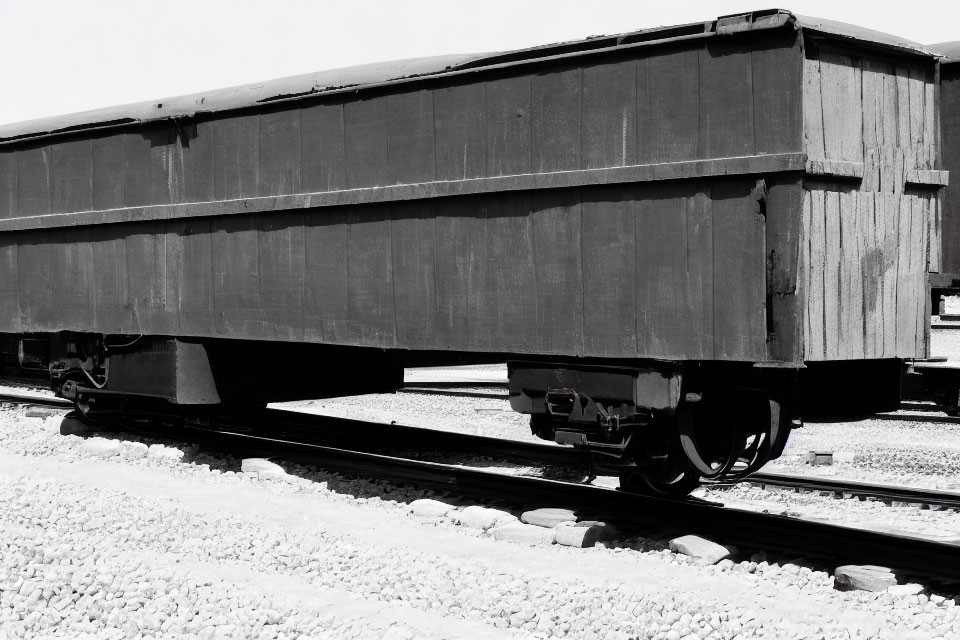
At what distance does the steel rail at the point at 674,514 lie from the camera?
630 cm

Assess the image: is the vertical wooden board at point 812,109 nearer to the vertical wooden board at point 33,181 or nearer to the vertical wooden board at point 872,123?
the vertical wooden board at point 872,123

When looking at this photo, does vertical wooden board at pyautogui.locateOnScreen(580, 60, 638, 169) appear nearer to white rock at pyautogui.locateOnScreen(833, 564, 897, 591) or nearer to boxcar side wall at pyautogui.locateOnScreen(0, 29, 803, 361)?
boxcar side wall at pyautogui.locateOnScreen(0, 29, 803, 361)

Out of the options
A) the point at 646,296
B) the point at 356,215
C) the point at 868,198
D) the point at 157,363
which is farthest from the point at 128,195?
the point at 868,198

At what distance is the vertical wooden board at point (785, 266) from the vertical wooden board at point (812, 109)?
0.98 feet

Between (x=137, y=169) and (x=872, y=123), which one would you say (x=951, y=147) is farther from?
(x=137, y=169)

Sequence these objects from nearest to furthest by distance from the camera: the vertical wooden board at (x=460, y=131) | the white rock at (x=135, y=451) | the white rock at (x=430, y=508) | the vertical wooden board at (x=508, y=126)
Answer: the vertical wooden board at (x=508, y=126)
the vertical wooden board at (x=460, y=131)
the white rock at (x=430, y=508)
the white rock at (x=135, y=451)

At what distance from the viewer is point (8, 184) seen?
40.5 feet

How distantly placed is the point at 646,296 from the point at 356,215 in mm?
2808

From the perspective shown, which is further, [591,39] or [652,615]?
[591,39]

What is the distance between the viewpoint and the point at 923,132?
24.6ft

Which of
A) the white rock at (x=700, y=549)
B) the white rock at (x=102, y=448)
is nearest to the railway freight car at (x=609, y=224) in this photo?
the white rock at (x=700, y=549)

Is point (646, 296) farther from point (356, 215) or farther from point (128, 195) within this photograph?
point (128, 195)

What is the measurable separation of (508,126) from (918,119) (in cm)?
289

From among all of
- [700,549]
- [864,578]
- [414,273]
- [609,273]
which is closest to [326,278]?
[414,273]
